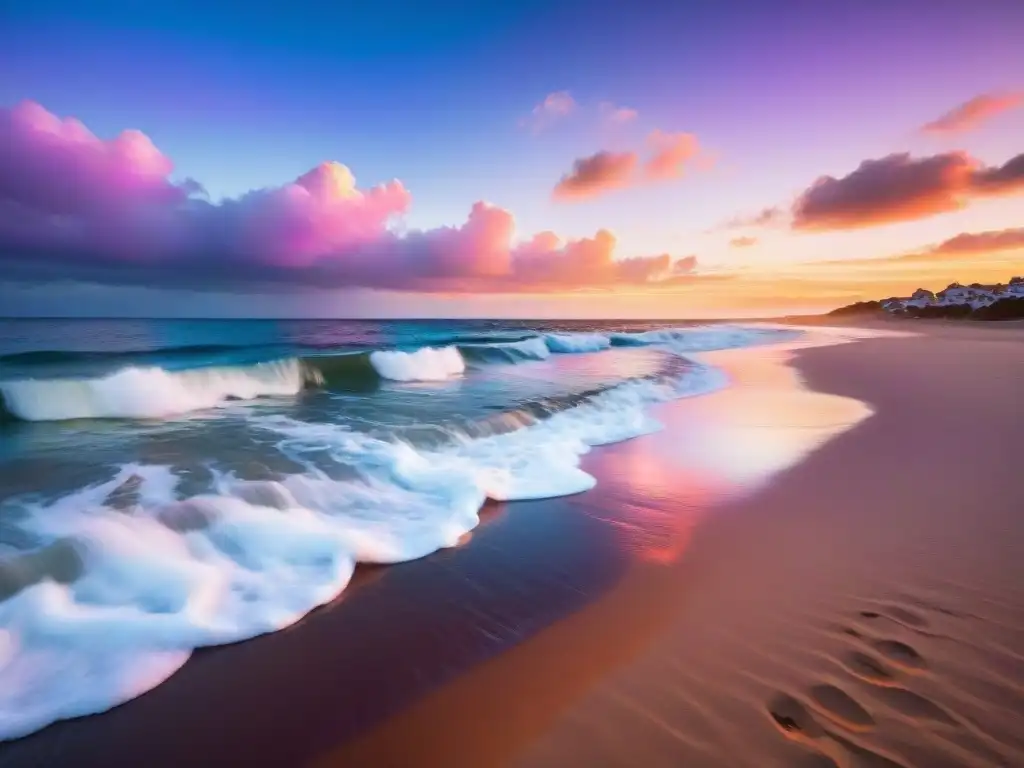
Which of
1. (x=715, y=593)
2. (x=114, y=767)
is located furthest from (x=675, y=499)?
(x=114, y=767)

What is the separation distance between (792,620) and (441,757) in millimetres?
2026

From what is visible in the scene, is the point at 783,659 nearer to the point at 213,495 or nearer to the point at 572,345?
the point at 213,495

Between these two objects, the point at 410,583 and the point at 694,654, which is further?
the point at 410,583

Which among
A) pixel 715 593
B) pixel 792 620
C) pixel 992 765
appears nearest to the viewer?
pixel 992 765

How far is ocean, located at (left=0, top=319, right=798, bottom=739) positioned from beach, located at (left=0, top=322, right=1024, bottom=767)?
0.29 meters

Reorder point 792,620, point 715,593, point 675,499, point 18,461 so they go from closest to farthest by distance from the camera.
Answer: point 792,620 → point 715,593 → point 675,499 → point 18,461

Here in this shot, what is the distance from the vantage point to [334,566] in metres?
3.64

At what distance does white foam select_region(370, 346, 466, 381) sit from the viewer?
15.7 m

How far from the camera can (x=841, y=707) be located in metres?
2.13

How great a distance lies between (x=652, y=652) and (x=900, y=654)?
1188 millimetres

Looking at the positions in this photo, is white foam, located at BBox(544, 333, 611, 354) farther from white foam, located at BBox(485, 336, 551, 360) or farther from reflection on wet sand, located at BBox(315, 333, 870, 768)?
reflection on wet sand, located at BBox(315, 333, 870, 768)

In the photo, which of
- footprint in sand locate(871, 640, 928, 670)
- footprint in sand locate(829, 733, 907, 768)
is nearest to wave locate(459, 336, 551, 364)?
footprint in sand locate(871, 640, 928, 670)

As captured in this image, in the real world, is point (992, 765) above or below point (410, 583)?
above

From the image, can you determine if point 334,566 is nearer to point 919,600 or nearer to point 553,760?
point 553,760
